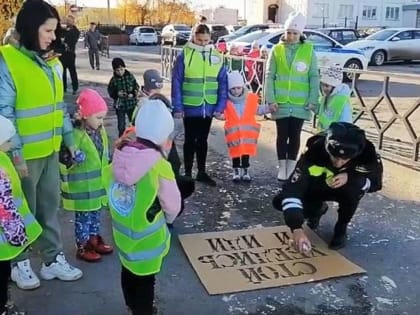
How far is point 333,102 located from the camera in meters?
5.10

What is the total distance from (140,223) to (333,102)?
2.83 meters

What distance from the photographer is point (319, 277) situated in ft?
12.4

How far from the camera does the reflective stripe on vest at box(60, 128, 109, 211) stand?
3.79 m

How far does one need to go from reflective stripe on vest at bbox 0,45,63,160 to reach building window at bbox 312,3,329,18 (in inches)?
2016

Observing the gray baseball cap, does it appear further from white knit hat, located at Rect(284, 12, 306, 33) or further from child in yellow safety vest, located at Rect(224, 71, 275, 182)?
white knit hat, located at Rect(284, 12, 306, 33)

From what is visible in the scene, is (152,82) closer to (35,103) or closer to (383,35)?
(35,103)

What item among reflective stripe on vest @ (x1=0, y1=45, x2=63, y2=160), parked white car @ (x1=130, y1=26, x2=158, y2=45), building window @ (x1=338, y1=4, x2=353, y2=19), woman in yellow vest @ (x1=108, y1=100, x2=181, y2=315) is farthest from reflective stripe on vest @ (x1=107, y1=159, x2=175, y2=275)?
building window @ (x1=338, y1=4, x2=353, y2=19)

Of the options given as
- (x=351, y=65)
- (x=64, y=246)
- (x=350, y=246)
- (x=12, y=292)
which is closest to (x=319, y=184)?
(x=350, y=246)

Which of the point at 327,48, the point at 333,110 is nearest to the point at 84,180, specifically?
the point at 333,110

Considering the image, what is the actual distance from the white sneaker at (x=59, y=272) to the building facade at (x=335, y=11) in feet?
165

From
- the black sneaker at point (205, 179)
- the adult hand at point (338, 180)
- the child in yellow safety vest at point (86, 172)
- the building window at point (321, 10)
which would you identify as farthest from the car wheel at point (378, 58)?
the building window at point (321, 10)

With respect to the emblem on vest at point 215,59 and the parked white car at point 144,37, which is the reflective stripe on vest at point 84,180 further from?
the parked white car at point 144,37

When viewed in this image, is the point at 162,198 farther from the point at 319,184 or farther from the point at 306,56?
the point at 306,56

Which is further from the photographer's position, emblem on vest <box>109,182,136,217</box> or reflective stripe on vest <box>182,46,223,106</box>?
reflective stripe on vest <box>182,46,223,106</box>
